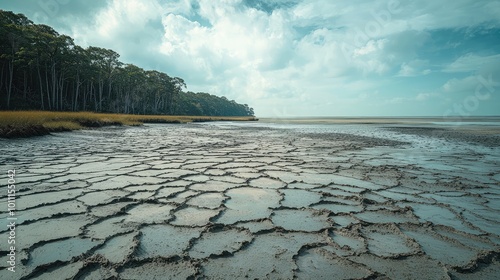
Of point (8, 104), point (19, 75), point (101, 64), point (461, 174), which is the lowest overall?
point (461, 174)

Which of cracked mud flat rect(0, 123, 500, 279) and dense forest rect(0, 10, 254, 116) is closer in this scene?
cracked mud flat rect(0, 123, 500, 279)

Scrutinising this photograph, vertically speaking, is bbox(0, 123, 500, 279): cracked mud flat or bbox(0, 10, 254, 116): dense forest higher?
bbox(0, 10, 254, 116): dense forest

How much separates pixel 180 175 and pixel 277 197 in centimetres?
162

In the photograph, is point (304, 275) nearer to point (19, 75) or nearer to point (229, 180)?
point (229, 180)

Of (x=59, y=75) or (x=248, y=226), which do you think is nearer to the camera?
(x=248, y=226)

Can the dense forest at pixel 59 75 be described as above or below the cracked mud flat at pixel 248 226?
above

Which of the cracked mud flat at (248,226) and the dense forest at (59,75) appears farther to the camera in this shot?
the dense forest at (59,75)

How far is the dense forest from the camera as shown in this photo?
81.7 ft

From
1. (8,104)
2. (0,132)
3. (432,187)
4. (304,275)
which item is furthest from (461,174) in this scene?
(8,104)

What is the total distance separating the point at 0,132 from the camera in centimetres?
704

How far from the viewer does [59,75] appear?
108 feet

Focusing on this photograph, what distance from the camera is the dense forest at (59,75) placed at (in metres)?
24.9

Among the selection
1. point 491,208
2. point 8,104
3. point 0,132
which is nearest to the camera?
point 491,208

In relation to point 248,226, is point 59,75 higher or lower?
higher
